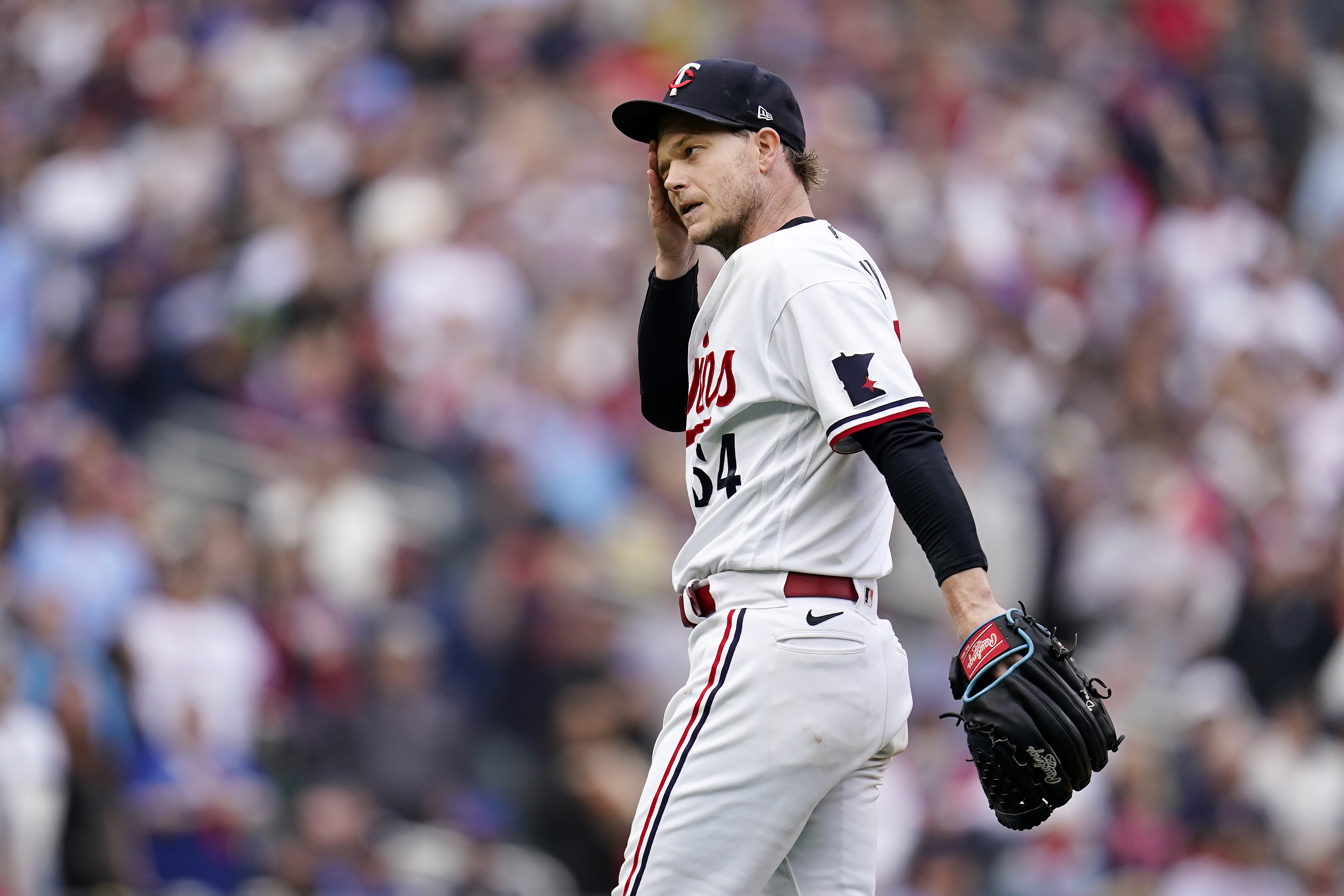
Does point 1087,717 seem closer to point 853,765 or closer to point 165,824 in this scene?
point 853,765

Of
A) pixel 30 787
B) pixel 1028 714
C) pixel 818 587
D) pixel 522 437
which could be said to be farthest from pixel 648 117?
pixel 522 437

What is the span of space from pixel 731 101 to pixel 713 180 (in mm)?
158

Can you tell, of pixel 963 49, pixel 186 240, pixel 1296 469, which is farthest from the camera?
pixel 963 49

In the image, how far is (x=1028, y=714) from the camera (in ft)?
9.46

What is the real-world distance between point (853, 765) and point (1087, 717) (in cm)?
47

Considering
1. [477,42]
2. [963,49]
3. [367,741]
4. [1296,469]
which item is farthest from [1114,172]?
[367,741]

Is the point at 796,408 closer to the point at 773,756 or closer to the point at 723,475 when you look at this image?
the point at 723,475

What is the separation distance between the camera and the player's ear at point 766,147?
11.2ft

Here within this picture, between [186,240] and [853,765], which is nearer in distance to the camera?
[853,765]

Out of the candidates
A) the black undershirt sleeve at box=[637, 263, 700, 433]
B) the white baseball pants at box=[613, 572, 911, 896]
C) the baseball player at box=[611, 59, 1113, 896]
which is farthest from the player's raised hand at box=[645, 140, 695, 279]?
the white baseball pants at box=[613, 572, 911, 896]

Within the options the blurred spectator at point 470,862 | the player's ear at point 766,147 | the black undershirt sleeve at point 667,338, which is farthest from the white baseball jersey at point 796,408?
the blurred spectator at point 470,862

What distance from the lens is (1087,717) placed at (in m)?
2.92

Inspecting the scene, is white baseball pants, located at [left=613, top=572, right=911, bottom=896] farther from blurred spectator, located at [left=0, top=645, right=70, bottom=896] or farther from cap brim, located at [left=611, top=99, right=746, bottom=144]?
blurred spectator, located at [left=0, top=645, right=70, bottom=896]

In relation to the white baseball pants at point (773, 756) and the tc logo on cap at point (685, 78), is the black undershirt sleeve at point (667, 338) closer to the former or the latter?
the tc logo on cap at point (685, 78)
